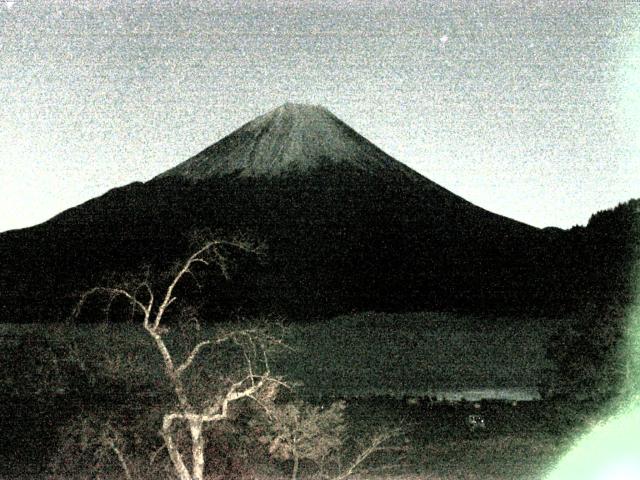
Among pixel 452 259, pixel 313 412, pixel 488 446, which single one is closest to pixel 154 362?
pixel 488 446

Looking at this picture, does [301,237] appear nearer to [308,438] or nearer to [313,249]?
[313,249]

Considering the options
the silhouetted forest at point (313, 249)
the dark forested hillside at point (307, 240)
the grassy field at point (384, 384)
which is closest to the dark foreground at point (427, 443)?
the grassy field at point (384, 384)

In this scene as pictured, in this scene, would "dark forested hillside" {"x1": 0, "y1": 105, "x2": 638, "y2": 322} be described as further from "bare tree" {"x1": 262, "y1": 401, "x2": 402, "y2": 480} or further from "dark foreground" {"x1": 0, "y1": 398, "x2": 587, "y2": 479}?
"bare tree" {"x1": 262, "y1": 401, "x2": 402, "y2": 480}

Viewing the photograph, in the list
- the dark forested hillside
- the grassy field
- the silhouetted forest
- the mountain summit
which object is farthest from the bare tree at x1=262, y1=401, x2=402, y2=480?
the mountain summit

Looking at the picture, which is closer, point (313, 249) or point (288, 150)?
point (313, 249)

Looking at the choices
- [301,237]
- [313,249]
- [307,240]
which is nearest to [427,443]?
[313,249]

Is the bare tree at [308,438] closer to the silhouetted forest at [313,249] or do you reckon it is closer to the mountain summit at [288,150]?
the silhouetted forest at [313,249]
